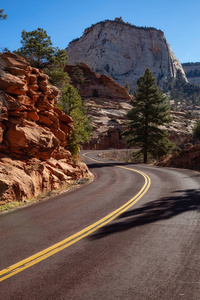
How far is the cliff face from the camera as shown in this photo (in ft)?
487

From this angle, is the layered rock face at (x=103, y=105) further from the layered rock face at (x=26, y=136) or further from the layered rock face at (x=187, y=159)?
the layered rock face at (x=26, y=136)

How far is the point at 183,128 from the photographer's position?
64.4m

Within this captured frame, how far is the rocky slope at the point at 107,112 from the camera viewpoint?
2215 inches

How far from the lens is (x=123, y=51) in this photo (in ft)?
500

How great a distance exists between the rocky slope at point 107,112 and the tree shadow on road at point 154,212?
34.7 meters

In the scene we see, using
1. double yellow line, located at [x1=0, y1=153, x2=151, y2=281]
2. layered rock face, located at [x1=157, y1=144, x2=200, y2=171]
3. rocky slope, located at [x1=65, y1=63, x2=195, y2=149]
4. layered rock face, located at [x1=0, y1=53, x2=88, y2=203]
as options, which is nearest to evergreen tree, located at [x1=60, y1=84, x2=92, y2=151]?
layered rock face, located at [x1=0, y1=53, x2=88, y2=203]

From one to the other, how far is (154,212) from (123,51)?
16343 centimetres

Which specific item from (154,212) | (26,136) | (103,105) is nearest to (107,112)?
(103,105)

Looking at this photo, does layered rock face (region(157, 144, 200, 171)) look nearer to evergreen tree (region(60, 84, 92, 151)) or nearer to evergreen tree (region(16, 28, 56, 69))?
evergreen tree (region(60, 84, 92, 151))

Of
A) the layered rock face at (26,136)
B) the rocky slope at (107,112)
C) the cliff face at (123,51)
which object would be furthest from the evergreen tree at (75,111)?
the cliff face at (123,51)

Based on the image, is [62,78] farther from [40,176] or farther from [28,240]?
[28,240]

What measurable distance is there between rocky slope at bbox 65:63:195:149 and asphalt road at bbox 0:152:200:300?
3656cm

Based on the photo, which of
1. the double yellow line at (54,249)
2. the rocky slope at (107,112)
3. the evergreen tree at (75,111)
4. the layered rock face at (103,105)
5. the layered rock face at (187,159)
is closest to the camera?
the double yellow line at (54,249)

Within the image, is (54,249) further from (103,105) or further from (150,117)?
(103,105)
